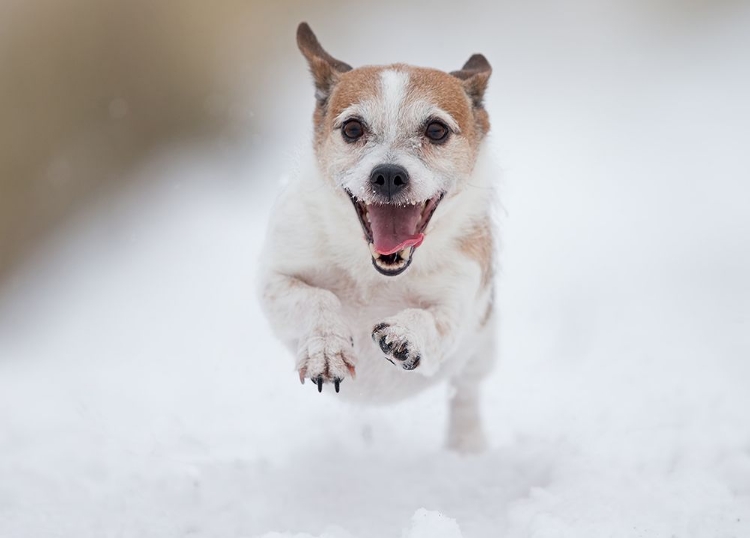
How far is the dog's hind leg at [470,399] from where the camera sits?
597cm

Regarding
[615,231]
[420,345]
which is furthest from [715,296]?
[420,345]

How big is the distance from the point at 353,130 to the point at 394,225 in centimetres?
59

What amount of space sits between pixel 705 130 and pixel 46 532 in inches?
459

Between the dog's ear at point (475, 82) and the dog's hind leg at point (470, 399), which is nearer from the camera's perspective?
the dog's ear at point (475, 82)

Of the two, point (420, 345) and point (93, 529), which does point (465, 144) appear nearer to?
point (420, 345)

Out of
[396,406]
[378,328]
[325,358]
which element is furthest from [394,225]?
[396,406]

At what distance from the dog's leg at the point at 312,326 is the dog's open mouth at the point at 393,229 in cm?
38

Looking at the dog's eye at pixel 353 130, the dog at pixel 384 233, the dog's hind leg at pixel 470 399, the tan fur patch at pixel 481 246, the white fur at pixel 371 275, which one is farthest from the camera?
the dog's hind leg at pixel 470 399

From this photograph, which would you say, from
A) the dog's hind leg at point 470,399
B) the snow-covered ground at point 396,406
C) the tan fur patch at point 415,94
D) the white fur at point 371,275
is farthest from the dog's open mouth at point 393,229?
the dog's hind leg at point 470,399

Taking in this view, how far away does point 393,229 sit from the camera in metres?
4.43

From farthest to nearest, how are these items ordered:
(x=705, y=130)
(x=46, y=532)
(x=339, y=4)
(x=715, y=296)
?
(x=339, y=4), (x=705, y=130), (x=715, y=296), (x=46, y=532)

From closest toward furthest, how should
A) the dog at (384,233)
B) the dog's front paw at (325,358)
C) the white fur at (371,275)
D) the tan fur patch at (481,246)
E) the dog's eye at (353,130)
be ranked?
the dog's front paw at (325,358)
the dog at (384,233)
the white fur at (371,275)
the dog's eye at (353,130)
the tan fur patch at (481,246)

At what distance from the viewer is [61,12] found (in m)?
11.8

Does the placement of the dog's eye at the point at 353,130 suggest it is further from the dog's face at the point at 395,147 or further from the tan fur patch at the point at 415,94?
the tan fur patch at the point at 415,94
